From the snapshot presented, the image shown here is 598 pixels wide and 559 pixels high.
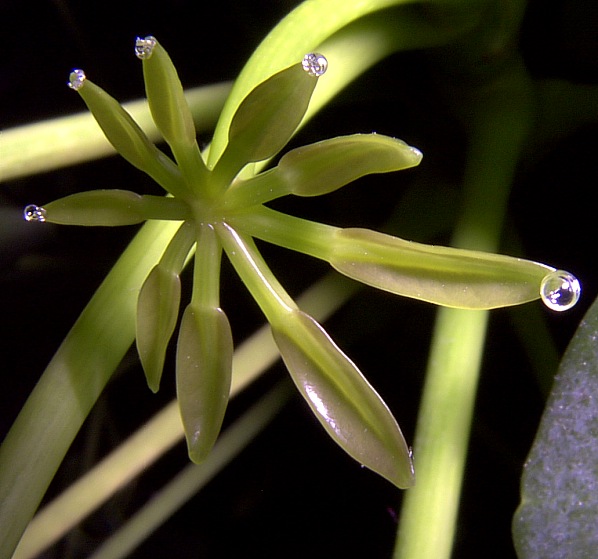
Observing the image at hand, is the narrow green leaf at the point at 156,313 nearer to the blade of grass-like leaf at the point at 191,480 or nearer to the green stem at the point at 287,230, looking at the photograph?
the green stem at the point at 287,230

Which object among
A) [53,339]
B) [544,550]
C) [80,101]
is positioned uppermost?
[80,101]

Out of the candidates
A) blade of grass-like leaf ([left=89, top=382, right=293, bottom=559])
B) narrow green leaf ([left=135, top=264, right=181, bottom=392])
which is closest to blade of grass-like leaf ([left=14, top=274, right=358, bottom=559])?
blade of grass-like leaf ([left=89, top=382, right=293, bottom=559])

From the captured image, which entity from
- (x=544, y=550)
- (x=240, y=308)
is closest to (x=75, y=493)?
(x=240, y=308)

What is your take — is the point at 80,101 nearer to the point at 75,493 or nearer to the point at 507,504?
the point at 75,493

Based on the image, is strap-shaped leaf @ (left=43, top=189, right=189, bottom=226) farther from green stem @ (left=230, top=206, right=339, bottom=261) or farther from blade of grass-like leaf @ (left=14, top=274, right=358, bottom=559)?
blade of grass-like leaf @ (left=14, top=274, right=358, bottom=559)

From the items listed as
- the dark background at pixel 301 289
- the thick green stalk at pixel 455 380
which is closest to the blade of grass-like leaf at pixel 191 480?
the dark background at pixel 301 289

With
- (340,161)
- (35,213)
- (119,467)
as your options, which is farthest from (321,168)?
(119,467)
